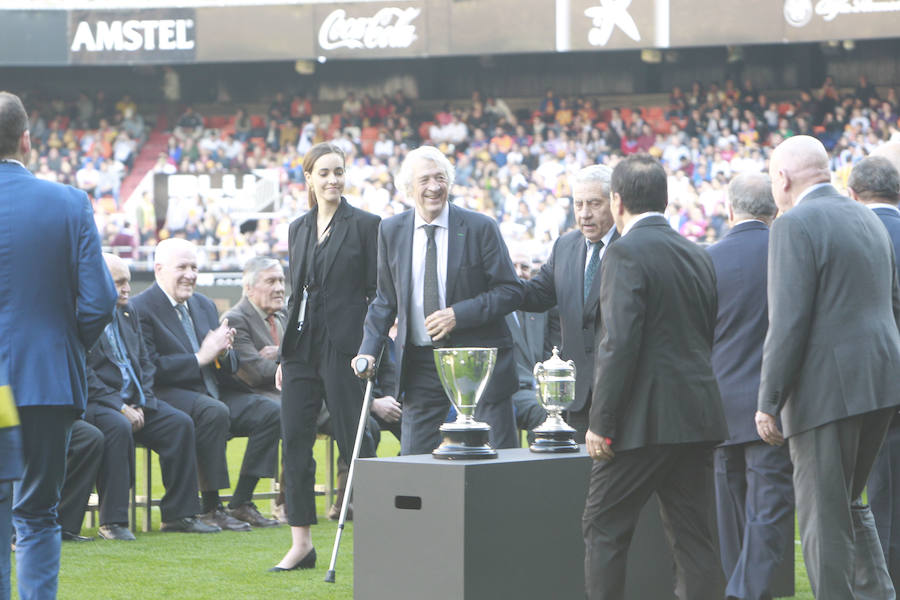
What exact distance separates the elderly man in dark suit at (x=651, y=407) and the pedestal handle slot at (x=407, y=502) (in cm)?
64

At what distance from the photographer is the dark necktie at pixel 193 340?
8.47 metres

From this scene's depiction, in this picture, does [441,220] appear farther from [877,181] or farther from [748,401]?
[877,181]

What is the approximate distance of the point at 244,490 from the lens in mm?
8234

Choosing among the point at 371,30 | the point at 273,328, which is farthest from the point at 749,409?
the point at 371,30

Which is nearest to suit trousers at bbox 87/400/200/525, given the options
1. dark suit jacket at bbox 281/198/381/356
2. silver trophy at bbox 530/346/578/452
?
dark suit jacket at bbox 281/198/381/356

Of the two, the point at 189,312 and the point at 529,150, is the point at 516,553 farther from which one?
the point at 529,150

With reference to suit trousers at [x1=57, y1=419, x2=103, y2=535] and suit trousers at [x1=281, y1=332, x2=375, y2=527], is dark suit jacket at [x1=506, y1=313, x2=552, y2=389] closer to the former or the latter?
suit trousers at [x1=281, y1=332, x2=375, y2=527]

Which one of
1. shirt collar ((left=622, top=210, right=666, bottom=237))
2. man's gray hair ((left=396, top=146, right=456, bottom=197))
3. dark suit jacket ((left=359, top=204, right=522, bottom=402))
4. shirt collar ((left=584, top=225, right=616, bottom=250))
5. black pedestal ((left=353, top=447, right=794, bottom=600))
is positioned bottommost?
black pedestal ((left=353, top=447, right=794, bottom=600))

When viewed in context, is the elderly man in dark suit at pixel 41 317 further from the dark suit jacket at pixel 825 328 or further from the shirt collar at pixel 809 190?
the shirt collar at pixel 809 190

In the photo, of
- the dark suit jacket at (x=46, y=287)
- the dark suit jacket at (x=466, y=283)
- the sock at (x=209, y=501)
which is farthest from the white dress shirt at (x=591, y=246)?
the sock at (x=209, y=501)

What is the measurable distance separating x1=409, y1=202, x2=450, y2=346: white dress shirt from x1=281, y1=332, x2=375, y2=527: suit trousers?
1.63 feet

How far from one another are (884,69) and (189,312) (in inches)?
761

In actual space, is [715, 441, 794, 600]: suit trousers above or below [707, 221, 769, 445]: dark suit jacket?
below

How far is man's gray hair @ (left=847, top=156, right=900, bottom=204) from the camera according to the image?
5254 mm
